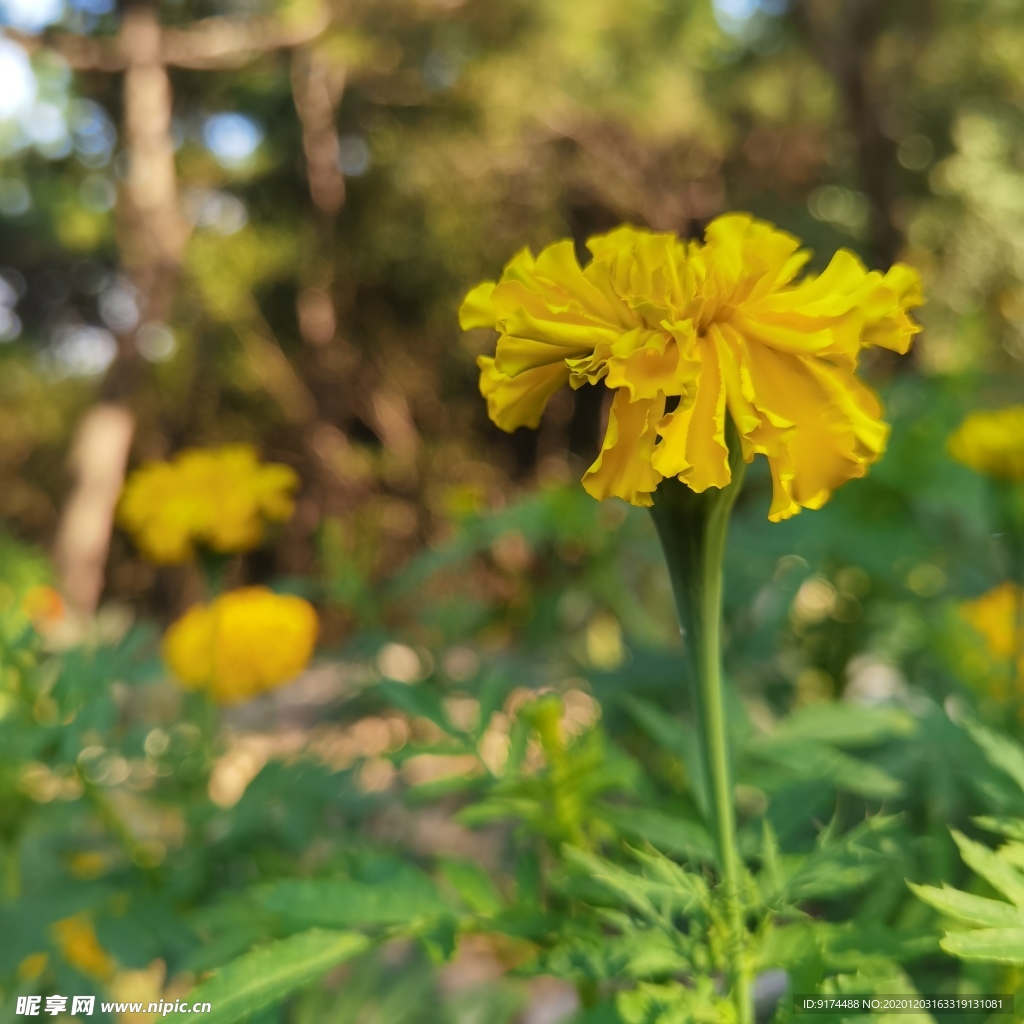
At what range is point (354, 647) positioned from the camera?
4.24ft

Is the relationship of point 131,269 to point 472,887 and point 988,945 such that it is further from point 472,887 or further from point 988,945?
point 988,945

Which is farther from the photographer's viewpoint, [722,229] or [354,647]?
[354,647]

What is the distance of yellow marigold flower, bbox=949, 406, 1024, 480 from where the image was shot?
0.75m

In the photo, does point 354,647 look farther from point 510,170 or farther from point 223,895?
point 510,170

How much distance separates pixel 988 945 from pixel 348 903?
0.31 metres

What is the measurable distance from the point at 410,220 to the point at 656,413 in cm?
507

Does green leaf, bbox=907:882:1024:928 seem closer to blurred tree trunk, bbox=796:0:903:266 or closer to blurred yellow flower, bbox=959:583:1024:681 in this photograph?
blurred yellow flower, bbox=959:583:1024:681

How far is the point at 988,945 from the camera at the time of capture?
0.34 m

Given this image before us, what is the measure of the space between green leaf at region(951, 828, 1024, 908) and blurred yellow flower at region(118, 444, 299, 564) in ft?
2.52

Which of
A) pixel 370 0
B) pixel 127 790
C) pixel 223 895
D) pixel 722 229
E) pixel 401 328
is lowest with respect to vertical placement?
pixel 223 895

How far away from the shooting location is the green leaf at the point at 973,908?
34 cm

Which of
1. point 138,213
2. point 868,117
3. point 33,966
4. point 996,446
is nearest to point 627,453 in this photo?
point 996,446

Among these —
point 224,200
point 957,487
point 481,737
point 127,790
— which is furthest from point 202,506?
point 224,200

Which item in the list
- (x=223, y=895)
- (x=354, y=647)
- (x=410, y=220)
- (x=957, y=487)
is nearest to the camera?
(x=223, y=895)
